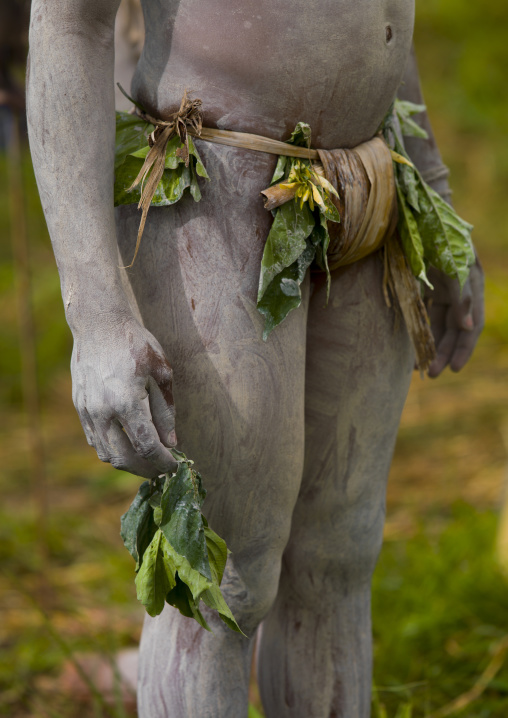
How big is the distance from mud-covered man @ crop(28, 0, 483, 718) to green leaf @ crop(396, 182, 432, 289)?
0.05m

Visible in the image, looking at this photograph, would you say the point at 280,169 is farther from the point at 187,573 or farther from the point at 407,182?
the point at 187,573

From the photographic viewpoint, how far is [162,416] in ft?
3.21

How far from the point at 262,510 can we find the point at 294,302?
10.2 inches

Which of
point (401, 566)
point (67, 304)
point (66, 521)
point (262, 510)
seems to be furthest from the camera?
point (66, 521)

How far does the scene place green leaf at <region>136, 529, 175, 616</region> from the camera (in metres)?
0.98

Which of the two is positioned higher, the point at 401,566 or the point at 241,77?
the point at 241,77

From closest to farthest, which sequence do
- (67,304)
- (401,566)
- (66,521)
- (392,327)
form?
(67,304)
(392,327)
(401,566)
(66,521)

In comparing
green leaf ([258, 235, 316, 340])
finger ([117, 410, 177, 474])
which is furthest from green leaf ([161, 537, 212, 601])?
green leaf ([258, 235, 316, 340])

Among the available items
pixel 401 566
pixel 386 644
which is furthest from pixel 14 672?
pixel 401 566

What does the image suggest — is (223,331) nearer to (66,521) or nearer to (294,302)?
(294,302)

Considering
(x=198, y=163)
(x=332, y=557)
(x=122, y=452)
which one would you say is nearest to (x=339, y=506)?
(x=332, y=557)

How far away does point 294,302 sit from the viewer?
3.40 ft

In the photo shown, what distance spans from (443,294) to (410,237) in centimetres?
23

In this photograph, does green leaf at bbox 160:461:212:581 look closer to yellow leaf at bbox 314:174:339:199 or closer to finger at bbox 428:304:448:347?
yellow leaf at bbox 314:174:339:199
